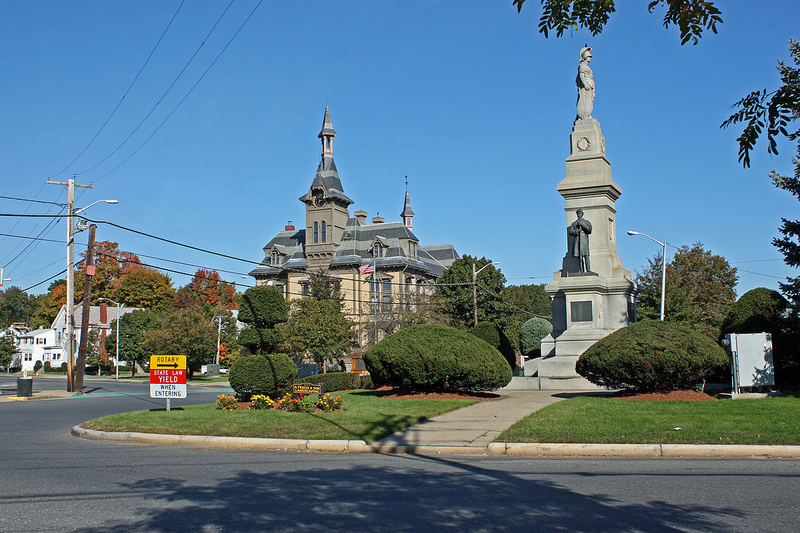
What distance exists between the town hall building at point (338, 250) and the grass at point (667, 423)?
199 feet

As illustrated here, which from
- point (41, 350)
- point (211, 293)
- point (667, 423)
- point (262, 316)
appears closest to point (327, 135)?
point (211, 293)

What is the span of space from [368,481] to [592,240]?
18744 mm

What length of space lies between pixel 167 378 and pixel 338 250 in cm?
6401

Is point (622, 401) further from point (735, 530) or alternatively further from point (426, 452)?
point (735, 530)

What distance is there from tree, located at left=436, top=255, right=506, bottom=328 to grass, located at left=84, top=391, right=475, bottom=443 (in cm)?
4440

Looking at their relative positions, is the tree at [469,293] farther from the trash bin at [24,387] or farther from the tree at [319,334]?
the trash bin at [24,387]

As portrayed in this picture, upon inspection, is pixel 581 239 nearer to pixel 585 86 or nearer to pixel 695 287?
pixel 585 86

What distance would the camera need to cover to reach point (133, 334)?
70.9m

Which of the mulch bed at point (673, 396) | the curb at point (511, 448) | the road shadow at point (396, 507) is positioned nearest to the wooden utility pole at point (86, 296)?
the curb at point (511, 448)

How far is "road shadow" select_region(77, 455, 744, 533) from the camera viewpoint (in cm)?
646

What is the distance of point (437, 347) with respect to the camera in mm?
18766

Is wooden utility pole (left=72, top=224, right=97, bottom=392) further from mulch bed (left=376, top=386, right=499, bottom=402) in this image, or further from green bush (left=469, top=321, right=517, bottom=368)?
mulch bed (left=376, top=386, right=499, bottom=402)

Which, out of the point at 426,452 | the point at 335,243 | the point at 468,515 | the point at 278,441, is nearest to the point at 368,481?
the point at 468,515

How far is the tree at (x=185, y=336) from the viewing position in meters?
57.1
